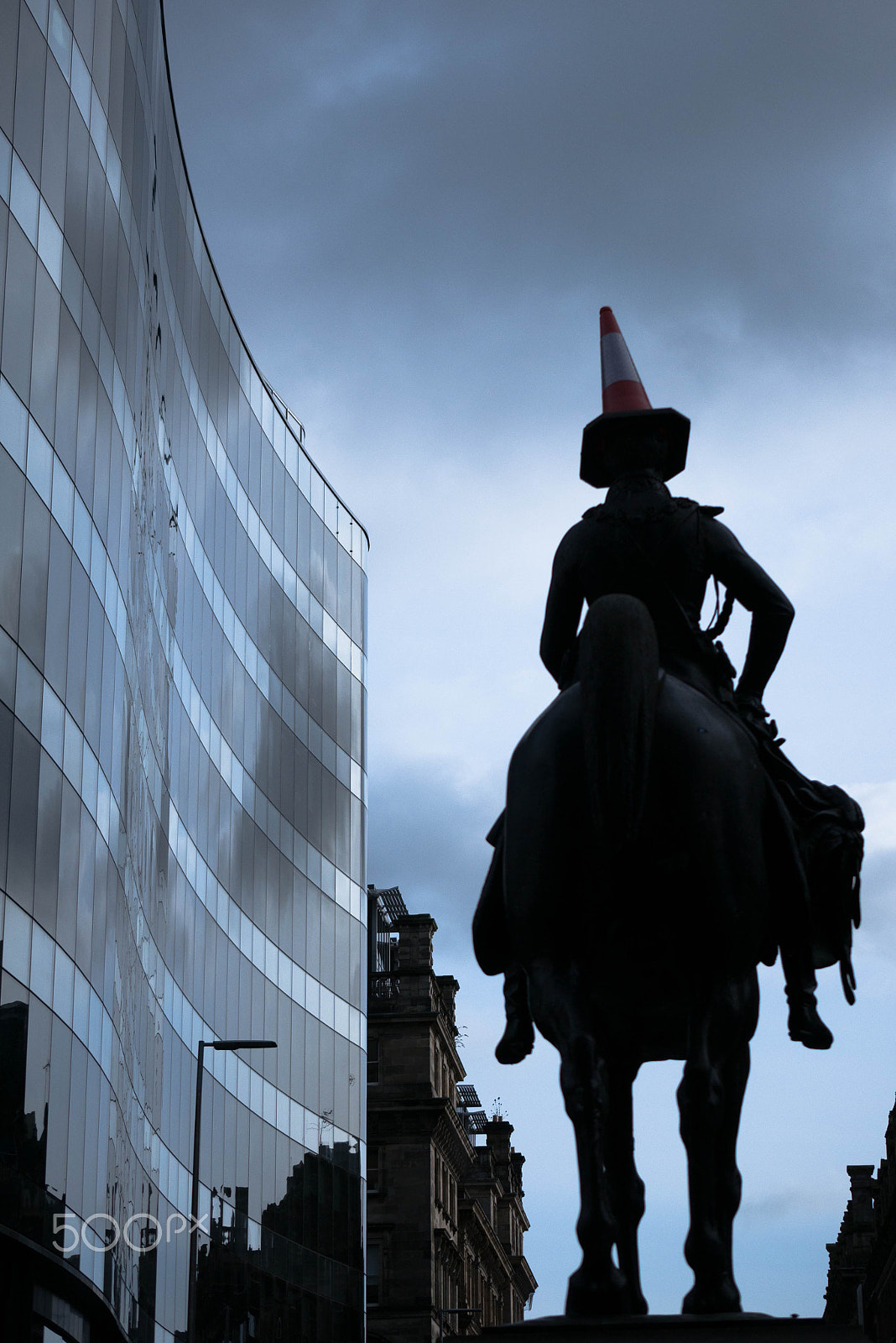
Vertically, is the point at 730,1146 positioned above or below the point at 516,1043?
below

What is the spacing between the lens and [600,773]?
5.54 metres

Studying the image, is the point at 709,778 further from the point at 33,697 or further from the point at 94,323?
the point at 94,323

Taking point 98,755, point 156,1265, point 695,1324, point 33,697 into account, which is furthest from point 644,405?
point 156,1265

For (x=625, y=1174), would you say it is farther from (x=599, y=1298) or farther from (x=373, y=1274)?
(x=373, y=1274)

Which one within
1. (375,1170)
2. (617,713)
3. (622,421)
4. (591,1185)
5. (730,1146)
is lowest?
(591,1185)

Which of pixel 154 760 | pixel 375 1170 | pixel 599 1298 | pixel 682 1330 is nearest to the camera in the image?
pixel 682 1330

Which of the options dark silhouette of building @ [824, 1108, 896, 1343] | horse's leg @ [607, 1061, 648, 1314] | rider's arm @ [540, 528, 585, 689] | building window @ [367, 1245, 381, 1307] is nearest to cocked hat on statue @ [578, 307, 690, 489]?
rider's arm @ [540, 528, 585, 689]

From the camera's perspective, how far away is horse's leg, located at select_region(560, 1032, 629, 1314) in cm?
515

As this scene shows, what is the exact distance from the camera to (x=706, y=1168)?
17.6ft

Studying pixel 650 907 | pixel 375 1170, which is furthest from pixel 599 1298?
pixel 375 1170

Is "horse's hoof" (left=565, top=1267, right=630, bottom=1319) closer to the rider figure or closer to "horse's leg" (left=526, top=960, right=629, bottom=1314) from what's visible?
"horse's leg" (left=526, top=960, right=629, bottom=1314)

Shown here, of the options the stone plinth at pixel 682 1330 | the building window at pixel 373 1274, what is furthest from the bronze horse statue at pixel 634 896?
the building window at pixel 373 1274

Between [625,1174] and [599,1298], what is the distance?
54 centimetres

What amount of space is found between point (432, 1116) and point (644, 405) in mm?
75620
